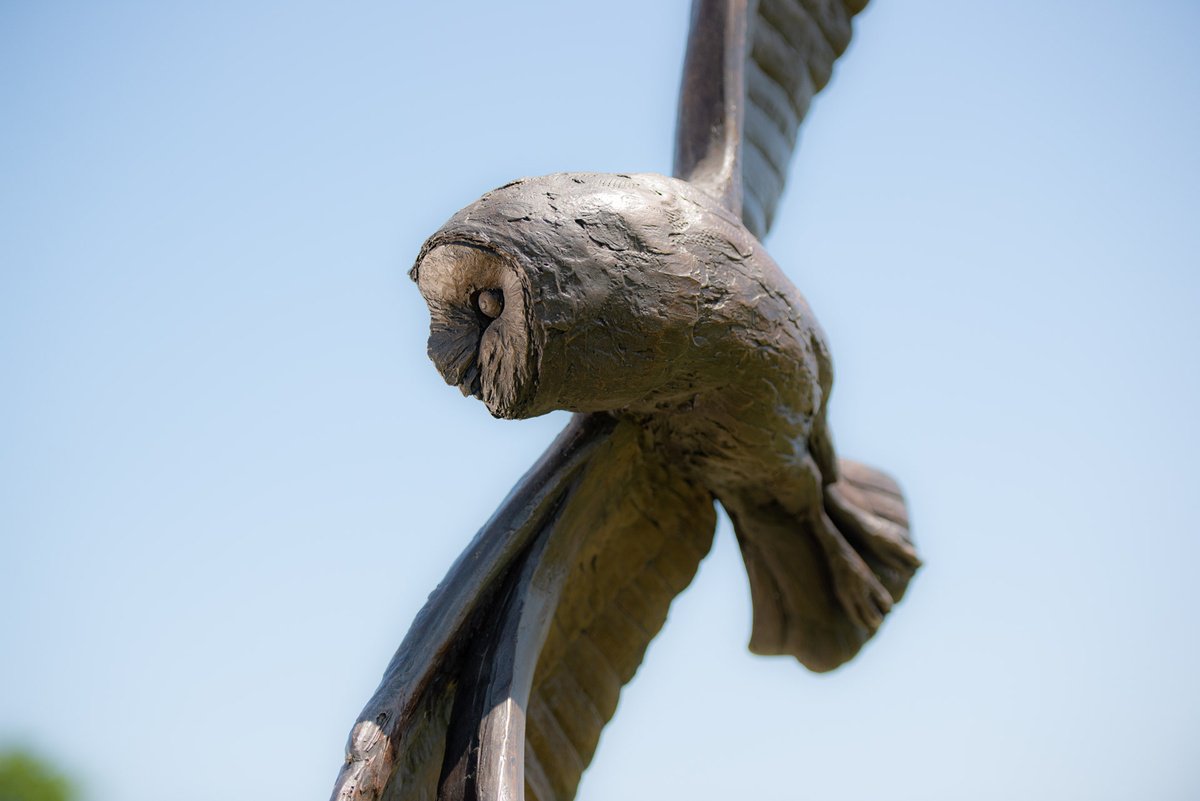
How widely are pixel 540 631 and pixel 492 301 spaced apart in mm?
391

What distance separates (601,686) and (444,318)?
0.59 metres

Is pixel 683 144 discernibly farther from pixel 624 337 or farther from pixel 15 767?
pixel 15 767

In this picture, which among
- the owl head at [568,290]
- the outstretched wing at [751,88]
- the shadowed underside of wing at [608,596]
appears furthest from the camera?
the outstretched wing at [751,88]

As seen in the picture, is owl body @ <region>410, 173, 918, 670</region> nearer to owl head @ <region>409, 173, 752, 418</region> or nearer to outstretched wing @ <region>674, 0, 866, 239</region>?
owl head @ <region>409, 173, 752, 418</region>

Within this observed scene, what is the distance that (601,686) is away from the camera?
1493mm

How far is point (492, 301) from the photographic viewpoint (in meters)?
1.11

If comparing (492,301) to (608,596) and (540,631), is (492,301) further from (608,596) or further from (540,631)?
(608,596)

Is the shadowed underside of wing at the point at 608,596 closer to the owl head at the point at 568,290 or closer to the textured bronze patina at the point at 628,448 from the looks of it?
the textured bronze patina at the point at 628,448

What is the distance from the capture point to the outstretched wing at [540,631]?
1.11 metres

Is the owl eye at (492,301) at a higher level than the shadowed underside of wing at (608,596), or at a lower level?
higher

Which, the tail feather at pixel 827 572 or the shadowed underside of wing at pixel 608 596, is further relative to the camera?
the tail feather at pixel 827 572

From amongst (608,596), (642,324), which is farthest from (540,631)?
(642,324)

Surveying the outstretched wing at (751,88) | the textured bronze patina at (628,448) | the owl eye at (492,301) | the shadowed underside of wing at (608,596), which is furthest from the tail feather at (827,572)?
the owl eye at (492,301)

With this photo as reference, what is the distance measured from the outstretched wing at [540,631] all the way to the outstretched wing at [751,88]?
1.30 feet
